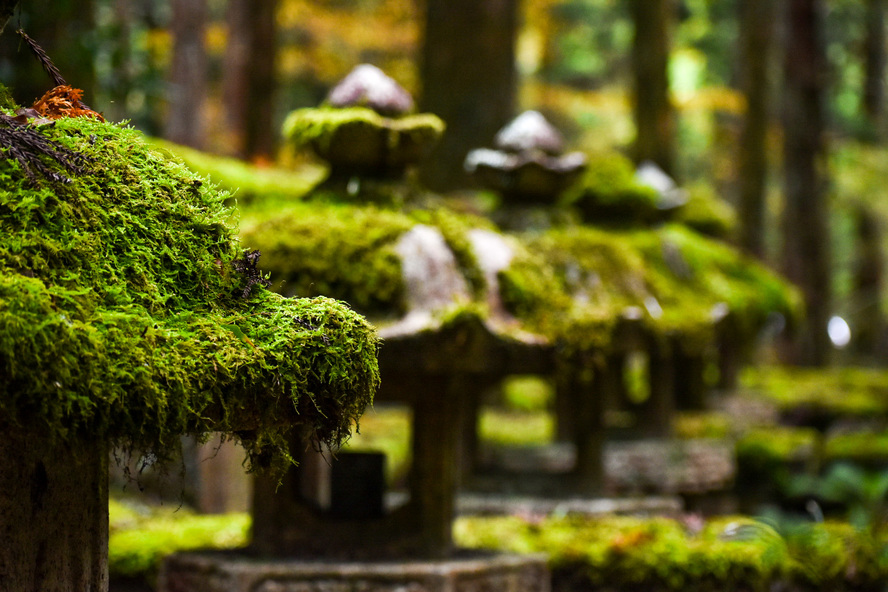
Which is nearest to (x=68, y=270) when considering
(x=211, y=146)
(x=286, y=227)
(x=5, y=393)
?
(x=5, y=393)

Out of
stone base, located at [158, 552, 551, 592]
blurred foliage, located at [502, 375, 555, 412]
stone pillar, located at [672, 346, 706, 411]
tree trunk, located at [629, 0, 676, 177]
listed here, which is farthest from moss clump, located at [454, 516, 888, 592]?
tree trunk, located at [629, 0, 676, 177]

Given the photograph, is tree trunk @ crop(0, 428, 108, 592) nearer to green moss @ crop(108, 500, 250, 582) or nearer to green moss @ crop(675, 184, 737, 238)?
green moss @ crop(108, 500, 250, 582)

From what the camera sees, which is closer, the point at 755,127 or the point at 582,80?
the point at 755,127

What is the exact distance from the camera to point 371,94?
6.28 metres

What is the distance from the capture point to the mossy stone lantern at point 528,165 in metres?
8.24

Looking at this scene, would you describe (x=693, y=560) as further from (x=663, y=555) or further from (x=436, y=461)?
(x=436, y=461)

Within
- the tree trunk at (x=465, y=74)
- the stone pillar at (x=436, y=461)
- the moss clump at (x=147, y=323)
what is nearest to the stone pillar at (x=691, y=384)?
Answer: the tree trunk at (x=465, y=74)

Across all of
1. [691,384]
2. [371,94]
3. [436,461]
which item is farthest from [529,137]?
[691,384]

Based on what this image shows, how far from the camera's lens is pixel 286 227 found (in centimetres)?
595

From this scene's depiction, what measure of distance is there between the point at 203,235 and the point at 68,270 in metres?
0.44

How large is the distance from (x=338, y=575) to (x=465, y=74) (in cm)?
807

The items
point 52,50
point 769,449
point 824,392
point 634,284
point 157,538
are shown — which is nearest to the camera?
point 157,538

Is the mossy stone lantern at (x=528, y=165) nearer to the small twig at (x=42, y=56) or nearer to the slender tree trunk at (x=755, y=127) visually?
the small twig at (x=42, y=56)

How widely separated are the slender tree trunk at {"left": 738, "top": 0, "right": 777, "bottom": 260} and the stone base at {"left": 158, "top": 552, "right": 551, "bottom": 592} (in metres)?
15.4
